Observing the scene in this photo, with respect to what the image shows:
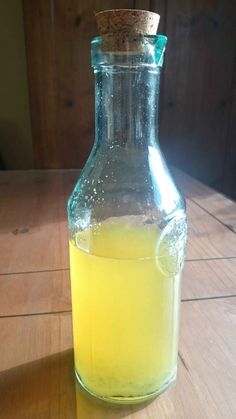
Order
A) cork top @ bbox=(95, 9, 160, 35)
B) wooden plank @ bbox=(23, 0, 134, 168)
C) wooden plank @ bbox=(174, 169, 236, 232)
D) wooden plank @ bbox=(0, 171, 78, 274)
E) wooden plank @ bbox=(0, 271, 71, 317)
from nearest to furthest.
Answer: cork top @ bbox=(95, 9, 160, 35) → wooden plank @ bbox=(0, 271, 71, 317) → wooden plank @ bbox=(0, 171, 78, 274) → wooden plank @ bbox=(174, 169, 236, 232) → wooden plank @ bbox=(23, 0, 134, 168)

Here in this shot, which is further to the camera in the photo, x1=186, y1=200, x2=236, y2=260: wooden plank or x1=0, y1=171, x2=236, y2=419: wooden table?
x1=186, y1=200, x2=236, y2=260: wooden plank

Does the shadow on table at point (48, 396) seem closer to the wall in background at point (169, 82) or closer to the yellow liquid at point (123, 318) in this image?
the yellow liquid at point (123, 318)

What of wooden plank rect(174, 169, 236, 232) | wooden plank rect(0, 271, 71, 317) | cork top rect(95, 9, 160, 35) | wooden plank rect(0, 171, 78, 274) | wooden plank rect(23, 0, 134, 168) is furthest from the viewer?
wooden plank rect(23, 0, 134, 168)

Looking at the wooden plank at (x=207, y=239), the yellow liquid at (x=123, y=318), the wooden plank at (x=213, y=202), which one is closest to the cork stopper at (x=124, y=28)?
the yellow liquid at (x=123, y=318)

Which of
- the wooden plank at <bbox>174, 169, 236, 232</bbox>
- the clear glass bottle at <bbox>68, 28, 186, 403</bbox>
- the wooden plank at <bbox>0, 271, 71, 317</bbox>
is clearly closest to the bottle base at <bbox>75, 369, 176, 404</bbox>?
the clear glass bottle at <bbox>68, 28, 186, 403</bbox>

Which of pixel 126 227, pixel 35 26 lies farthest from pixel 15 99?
pixel 126 227

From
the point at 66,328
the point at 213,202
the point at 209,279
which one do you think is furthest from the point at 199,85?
the point at 66,328

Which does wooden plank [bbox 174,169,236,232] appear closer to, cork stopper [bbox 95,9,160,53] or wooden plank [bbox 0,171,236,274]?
wooden plank [bbox 0,171,236,274]
